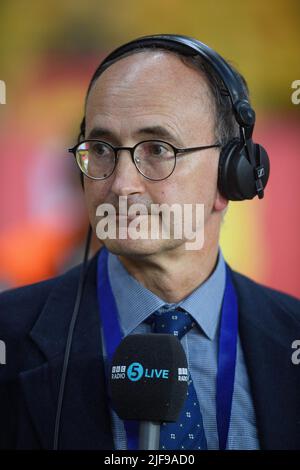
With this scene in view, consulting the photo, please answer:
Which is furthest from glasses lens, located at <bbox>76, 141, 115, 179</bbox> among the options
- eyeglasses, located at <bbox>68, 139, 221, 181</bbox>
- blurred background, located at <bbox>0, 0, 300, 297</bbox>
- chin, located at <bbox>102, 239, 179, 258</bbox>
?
blurred background, located at <bbox>0, 0, 300, 297</bbox>

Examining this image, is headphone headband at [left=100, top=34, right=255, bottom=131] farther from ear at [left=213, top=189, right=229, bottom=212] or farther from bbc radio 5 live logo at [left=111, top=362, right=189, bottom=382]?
bbc radio 5 live logo at [left=111, top=362, right=189, bottom=382]

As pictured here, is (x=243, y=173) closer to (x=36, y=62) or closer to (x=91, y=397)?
(x=91, y=397)

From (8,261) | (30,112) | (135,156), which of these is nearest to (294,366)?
(135,156)

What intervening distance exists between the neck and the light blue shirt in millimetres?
15

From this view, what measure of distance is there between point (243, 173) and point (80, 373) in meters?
0.44

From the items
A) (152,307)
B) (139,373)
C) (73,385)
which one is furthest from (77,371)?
(139,373)

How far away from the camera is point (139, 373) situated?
859 millimetres

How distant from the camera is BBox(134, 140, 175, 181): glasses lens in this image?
1126 millimetres

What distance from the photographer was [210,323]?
121cm

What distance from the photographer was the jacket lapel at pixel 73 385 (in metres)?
1.08

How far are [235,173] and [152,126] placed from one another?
0.55 feet

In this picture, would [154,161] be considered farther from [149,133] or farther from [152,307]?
[152,307]

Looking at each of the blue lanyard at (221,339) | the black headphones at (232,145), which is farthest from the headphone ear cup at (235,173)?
the blue lanyard at (221,339)

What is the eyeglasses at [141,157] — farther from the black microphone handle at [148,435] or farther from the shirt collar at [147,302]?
the black microphone handle at [148,435]
